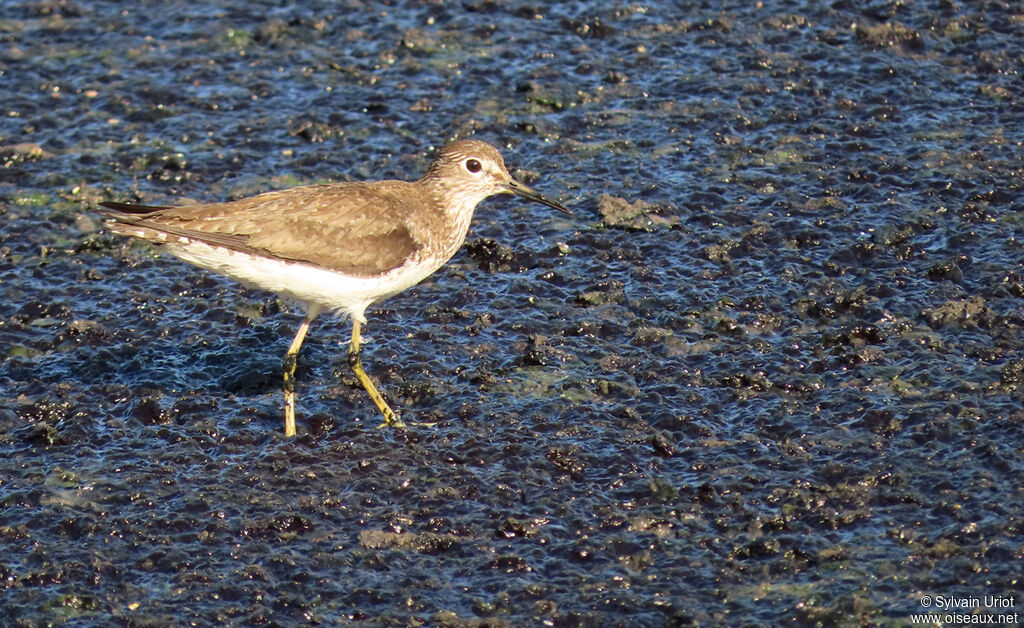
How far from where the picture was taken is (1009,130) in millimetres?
10953

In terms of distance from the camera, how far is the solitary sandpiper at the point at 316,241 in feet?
26.6

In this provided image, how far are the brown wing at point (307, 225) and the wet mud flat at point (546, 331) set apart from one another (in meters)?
0.95

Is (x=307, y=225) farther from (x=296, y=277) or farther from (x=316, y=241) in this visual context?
(x=296, y=277)

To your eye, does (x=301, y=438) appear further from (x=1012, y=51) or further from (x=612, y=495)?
(x=1012, y=51)

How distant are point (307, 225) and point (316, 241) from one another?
5.7 inches

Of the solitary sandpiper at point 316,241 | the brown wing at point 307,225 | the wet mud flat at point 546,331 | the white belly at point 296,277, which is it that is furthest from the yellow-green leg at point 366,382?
the brown wing at point 307,225

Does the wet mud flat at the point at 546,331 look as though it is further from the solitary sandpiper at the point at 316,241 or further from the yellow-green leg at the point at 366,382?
the solitary sandpiper at the point at 316,241

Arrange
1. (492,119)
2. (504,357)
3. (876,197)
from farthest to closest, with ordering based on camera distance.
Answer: (492,119)
(876,197)
(504,357)

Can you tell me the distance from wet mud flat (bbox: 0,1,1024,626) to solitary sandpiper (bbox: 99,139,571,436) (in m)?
0.70

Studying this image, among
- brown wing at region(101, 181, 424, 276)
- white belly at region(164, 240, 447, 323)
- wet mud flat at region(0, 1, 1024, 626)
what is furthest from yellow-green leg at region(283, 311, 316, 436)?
brown wing at region(101, 181, 424, 276)

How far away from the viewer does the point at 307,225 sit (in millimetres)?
8336

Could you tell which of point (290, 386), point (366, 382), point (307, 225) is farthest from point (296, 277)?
point (366, 382)

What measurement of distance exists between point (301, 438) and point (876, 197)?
5.14 m

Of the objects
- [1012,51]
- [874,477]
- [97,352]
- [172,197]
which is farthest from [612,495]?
[1012,51]
